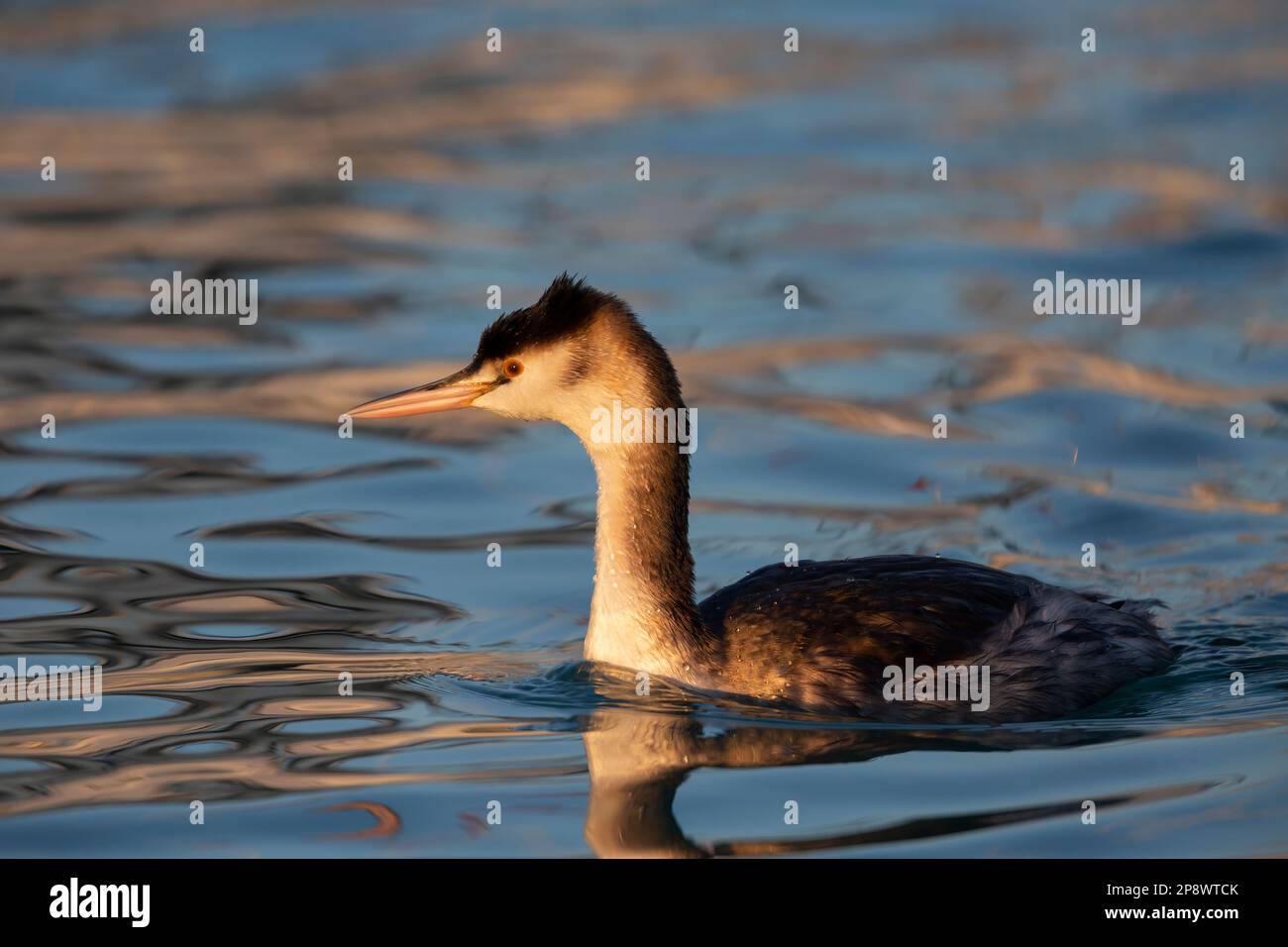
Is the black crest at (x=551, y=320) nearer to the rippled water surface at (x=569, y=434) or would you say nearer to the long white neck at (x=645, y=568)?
the long white neck at (x=645, y=568)

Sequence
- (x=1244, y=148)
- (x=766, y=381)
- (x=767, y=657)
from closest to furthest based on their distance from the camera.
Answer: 1. (x=767, y=657)
2. (x=766, y=381)
3. (x=1244, y=148)

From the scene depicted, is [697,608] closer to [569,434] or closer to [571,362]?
[571,362]

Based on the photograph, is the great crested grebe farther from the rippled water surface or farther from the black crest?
the rippled water surface

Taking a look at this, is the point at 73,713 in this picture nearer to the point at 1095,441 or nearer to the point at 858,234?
the point at 1095,441

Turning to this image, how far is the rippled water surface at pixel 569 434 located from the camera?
25.7 feet

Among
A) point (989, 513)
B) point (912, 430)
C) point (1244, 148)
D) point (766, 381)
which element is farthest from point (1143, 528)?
point (1244, 148)

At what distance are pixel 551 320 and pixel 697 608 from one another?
1.42 metres

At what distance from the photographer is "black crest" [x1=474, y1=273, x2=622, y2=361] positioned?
853cm

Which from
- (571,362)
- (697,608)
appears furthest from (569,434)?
(571,362)

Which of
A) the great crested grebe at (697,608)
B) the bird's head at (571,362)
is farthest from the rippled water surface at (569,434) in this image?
the bird's head at (571,362)

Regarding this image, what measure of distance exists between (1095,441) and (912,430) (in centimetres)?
116

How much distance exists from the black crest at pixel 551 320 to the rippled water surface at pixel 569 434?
1.51 m

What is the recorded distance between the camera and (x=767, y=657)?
8.42 metres

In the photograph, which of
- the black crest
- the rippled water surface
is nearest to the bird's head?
the black crest
